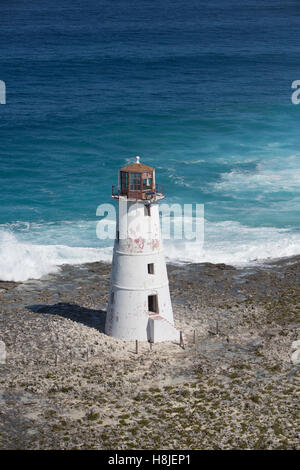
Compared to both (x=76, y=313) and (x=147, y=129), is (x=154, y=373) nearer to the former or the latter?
(x=76, y=313)

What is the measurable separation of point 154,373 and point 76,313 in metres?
9.05

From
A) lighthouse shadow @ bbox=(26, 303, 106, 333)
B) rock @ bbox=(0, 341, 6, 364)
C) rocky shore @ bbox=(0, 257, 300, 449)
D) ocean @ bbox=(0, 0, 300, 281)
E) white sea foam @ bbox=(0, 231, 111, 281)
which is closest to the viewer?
rocky shore @ bbox=(0, 257, 300, 449)

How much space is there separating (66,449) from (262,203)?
44.4 metres

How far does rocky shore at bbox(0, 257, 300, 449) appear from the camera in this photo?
112 ft

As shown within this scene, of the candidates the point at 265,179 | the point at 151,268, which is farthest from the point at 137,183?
the point at 265,179

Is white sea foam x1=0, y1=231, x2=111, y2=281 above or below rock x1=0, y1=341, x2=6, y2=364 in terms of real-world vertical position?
above

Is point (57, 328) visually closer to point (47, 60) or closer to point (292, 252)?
point (292, 252)

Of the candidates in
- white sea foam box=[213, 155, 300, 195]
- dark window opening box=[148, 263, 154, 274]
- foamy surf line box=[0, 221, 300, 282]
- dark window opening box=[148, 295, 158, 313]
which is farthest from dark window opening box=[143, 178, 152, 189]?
white sea foam box=[213, 155, 300, 195]

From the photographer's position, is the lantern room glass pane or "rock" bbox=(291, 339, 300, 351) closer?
the lantern room glass pane

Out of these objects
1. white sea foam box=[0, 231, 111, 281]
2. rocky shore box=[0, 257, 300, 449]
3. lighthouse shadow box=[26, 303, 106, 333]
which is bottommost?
rocky shore box=[0, 257, 300, 449]

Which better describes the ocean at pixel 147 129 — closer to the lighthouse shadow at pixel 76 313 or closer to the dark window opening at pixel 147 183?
the lighthouse shadow at pixel 76 313

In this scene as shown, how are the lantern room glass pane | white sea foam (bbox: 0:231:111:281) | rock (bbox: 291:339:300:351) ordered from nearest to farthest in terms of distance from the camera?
1. the lantern room glass pane
2. rock (bbox: 291:339:300:351)
3. white sea foam (bbox: 0:231:111:281)

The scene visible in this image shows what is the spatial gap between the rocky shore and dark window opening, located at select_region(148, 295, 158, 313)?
2014 mm

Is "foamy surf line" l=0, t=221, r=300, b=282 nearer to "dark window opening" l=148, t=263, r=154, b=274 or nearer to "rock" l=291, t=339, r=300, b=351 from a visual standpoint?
"dark window opening" l=148, t=263, r=154, b=274
